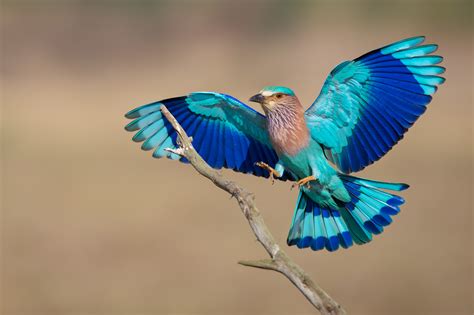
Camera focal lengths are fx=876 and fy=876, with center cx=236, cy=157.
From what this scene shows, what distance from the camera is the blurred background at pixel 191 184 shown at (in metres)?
8.88

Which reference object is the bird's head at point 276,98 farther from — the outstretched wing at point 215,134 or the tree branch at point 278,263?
the tree branch at point 278,263

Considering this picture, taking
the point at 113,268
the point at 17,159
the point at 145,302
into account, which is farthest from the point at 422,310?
the point at 17,159

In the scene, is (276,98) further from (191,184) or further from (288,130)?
(191,184)

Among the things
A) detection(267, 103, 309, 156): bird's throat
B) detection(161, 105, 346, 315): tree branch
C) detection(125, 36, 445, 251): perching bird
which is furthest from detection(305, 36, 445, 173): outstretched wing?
detection(161, 105, 346, 315): tree branch

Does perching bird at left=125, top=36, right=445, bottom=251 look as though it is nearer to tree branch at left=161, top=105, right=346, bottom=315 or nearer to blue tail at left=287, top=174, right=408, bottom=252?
blue tail at left=287, top=174, right=408, bottom=252

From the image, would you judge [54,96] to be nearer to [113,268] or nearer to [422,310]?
[113,268]

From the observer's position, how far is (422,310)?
27.8 feet

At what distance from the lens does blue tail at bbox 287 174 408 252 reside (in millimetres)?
5203

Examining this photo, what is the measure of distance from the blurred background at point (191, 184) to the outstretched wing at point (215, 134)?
3.19 m

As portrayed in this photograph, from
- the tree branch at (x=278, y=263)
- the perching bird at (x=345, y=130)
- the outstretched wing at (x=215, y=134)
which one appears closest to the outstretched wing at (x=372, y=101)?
the perching bird at (x=345, y=130)

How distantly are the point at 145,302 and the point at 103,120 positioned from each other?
6467 millimetres

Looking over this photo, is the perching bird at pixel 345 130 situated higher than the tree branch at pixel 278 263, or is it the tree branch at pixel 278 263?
the perching bird at pixel 345 130

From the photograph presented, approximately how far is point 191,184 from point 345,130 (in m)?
6.97

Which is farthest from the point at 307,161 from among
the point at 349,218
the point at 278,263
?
the point at 278,263
